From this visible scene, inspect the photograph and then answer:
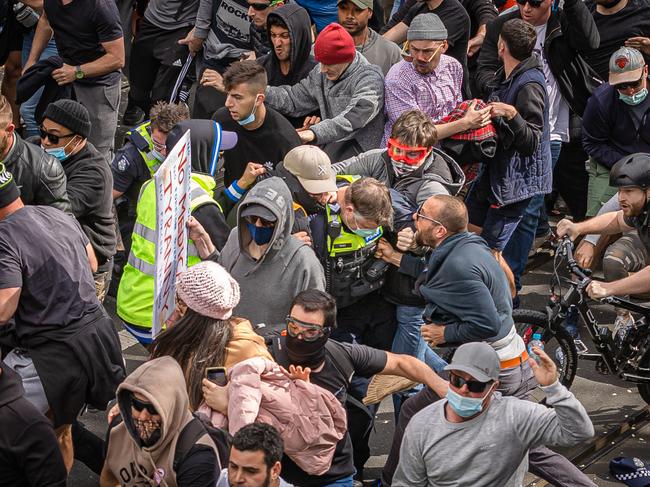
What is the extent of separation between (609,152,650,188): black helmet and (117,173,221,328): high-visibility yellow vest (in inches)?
104

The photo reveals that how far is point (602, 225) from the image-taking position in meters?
8.32

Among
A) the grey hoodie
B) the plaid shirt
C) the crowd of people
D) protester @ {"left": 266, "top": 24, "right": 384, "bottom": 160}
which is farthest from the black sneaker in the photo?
the grey hoodie

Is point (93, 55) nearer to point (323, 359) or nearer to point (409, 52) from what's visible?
point (409, 52)

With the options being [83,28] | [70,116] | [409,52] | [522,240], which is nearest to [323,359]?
[70,116]

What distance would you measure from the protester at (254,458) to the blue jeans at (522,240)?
471cm

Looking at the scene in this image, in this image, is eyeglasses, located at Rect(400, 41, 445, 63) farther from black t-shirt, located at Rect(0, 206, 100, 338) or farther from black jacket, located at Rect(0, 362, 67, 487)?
black jacket, located at Rect(0, 362, 67, 487)

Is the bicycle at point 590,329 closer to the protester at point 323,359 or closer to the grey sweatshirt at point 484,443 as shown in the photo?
the protester at point 323,359

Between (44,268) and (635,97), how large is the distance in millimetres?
4865

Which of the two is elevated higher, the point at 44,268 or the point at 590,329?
the point at 44,268

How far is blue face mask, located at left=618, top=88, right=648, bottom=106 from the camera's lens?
912 cm


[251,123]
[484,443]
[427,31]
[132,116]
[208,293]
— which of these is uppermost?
[427,31]

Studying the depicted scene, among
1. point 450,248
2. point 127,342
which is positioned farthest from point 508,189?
point 127,342

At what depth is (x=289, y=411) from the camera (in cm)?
572

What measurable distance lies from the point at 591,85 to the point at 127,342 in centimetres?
424
